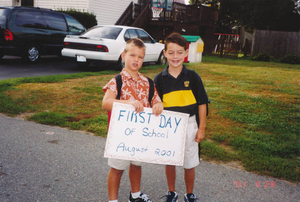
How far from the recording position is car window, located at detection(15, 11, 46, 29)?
33.0 feet

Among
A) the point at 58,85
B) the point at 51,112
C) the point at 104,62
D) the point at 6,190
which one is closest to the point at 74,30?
the point at 104,62

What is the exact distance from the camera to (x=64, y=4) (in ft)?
63.1

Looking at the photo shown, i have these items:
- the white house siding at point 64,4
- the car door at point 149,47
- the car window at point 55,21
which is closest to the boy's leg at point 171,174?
the car door at point 149,47

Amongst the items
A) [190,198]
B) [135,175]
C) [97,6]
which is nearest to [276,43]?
[97,6]

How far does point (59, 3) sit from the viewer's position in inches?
761

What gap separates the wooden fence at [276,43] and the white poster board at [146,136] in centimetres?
2089

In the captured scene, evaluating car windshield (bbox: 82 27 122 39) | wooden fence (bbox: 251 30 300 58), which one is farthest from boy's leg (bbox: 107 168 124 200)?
wooden fence (bbox: 251 30 300 58)

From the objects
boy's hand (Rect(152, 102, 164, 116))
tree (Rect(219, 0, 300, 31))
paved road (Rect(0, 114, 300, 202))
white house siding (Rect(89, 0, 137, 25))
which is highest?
tree (Rect(219, 0, 300, 31))

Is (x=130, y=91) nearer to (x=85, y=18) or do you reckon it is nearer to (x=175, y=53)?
(x=175, y=53)

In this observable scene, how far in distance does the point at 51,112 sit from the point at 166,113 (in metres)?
3.31

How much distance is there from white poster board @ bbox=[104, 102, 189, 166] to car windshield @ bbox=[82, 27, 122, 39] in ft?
26.2

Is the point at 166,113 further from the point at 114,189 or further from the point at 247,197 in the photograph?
the point at 247,197

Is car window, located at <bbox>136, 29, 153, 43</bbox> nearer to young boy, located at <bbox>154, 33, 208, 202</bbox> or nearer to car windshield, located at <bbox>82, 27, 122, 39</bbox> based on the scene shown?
car windshield, located at <bbox>82, 27, 122, 39</bbox>

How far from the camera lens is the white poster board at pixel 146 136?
2.24 m
